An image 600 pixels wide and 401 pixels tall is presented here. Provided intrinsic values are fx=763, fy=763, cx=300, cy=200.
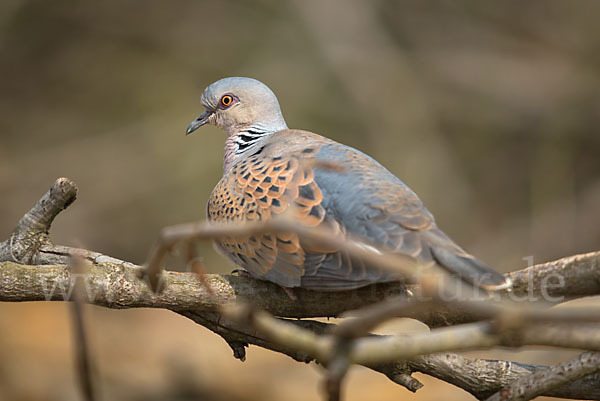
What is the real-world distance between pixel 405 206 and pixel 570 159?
4751 mm

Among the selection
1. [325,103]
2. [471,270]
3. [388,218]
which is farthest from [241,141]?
[325,103]

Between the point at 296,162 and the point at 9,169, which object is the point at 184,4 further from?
the point at 296,162

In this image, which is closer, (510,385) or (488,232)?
(510,385)

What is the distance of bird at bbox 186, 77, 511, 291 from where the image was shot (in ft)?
7.60

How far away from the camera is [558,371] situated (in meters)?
2.20

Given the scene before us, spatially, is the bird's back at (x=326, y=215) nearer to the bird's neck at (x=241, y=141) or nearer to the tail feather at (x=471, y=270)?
the tail feather at (x=471, y=270)

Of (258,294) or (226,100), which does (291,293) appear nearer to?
(258,294)

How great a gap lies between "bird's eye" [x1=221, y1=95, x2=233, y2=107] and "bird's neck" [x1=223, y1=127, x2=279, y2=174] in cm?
14

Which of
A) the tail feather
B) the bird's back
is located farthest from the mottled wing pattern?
the tail feather

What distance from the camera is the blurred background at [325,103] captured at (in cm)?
660

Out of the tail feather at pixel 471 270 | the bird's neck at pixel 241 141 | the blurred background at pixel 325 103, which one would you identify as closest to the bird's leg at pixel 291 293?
the tail feather at pixel 471 270

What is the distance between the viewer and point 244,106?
139 inches

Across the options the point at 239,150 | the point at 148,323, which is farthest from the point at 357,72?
the point at 239,150

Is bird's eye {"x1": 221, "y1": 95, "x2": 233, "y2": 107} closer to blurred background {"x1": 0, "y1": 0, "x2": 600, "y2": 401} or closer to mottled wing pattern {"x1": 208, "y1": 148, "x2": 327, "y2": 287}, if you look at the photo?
mottled wing pattern {"x1": 208, "y1": 148, "x2": 327, "y2": 287}
